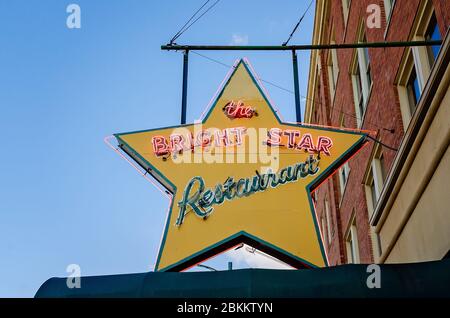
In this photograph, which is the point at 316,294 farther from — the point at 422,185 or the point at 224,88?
the point at 224,88

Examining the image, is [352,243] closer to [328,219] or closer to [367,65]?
[328,219]

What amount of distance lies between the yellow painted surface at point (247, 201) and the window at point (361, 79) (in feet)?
19.4

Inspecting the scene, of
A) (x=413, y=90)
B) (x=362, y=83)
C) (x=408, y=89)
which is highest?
(x=362, y=83)

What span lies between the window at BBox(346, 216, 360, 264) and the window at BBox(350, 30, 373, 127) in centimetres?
392

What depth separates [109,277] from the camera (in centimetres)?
760

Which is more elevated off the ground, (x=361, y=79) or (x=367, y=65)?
(x=367, y=65)

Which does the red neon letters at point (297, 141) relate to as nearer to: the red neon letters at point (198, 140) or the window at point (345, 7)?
the red neon letters at point (198, 140)

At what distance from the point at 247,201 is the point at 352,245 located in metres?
10.7

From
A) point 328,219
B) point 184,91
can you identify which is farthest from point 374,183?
point 328,219

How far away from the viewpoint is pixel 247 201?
1077 centimetres

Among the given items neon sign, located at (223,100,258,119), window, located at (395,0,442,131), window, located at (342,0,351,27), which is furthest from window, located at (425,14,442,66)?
window, located at (342,0,351,27)

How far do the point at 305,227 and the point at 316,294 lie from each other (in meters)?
3.32

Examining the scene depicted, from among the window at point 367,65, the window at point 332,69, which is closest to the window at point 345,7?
the window at point 332,69

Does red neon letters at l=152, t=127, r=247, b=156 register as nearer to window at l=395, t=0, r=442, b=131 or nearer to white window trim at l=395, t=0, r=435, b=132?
window at l=395, t=0, r=442, b=131
